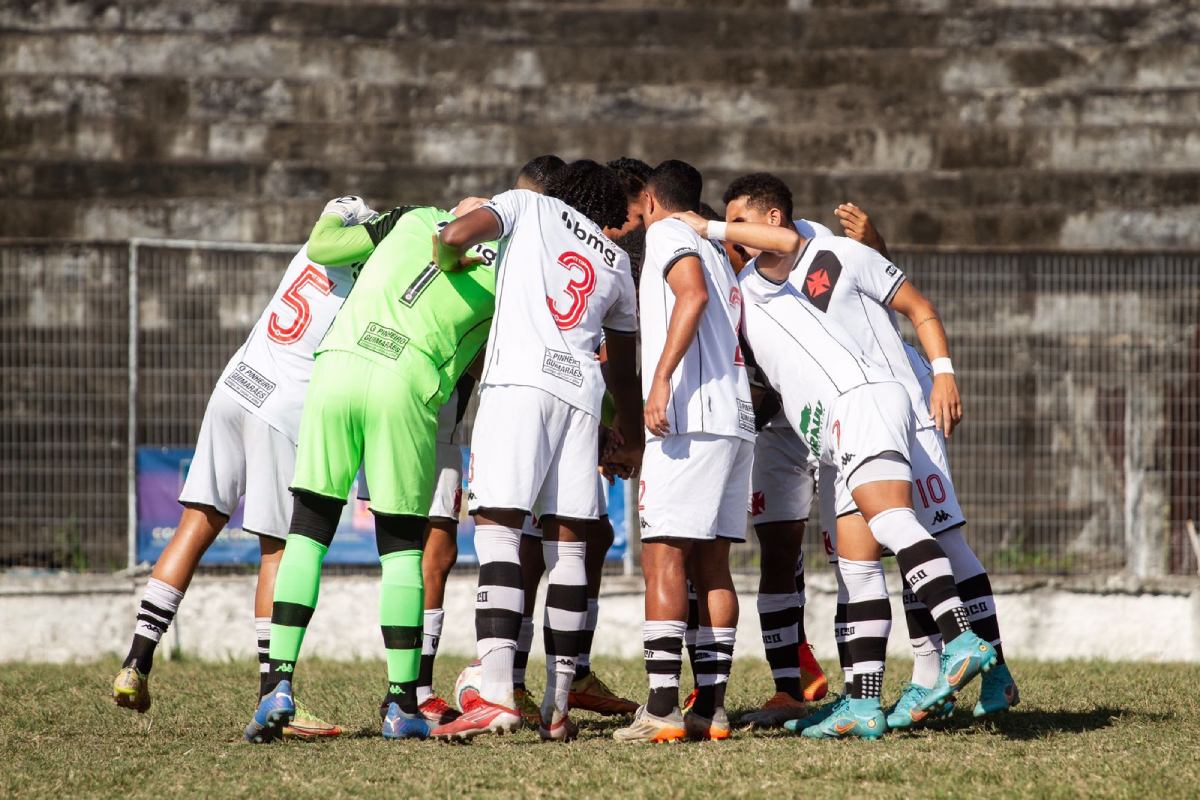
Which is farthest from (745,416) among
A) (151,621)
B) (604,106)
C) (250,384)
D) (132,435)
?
(604,106)

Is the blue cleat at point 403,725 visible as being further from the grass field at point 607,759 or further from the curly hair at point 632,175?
the curly hair at point 632,175

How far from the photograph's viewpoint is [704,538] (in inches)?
222

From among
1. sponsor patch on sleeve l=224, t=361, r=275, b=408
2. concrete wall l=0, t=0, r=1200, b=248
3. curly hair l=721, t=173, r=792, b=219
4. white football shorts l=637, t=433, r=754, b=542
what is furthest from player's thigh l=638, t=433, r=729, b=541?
concrete wall l=0, t=0, r=1200, b=248

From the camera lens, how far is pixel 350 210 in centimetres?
632

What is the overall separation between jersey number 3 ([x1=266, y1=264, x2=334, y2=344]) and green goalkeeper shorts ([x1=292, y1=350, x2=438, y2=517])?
822 mm

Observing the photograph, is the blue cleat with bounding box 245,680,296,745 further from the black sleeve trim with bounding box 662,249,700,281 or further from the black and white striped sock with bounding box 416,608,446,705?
the black sleeve trim with bounding box 662,249,700,281

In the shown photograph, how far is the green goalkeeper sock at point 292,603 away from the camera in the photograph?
18.1 feet

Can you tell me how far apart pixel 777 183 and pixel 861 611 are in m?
2.00

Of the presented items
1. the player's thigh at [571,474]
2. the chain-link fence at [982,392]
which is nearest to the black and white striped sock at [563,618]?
the player's thigh at [571,474]

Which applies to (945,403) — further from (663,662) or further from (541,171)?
(541,171)

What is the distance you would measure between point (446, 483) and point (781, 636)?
166 cm

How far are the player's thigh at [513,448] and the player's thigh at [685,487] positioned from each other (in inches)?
17.3

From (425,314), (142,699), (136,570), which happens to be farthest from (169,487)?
(425,314)

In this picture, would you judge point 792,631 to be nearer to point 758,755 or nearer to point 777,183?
point 758,755
